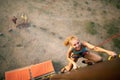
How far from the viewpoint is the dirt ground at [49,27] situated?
4.77 metres

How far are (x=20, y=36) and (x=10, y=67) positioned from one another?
1161 millimetres

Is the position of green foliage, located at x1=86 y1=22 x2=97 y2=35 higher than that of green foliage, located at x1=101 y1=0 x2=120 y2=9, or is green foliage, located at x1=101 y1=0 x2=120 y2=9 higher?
green foliage, located at x1=101 y1=0 x2=120 y2=9

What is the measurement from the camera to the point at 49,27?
218 inches

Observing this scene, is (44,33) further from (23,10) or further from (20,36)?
(23,10)

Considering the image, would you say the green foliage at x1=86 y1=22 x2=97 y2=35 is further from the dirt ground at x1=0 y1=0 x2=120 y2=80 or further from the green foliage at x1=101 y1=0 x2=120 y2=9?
the green foliage at x1=101 y1=0 x2=120 y2=9

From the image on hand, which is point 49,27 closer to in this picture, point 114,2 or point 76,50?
point 76,50

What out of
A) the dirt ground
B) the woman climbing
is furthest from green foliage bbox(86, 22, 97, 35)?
the woman climbing

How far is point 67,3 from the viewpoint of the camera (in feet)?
20.8

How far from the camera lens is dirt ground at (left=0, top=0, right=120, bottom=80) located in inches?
188

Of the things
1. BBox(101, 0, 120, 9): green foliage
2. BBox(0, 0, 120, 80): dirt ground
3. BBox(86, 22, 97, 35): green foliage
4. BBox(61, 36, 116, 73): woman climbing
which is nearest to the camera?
BBox(61, 36, 116, 73): woman climbing

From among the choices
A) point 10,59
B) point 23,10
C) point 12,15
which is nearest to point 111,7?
point 23,10

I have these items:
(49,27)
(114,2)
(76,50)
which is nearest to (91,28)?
(49,27)

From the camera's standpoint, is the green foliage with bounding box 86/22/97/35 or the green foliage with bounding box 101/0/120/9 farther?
the green foliage with bounding box 101/0/120/9

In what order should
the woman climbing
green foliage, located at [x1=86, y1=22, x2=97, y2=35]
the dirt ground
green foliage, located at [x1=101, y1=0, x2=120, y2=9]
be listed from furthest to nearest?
green foliage, located at [x1=101, y1=0, x2=120, y2=9]
green foliage, located at [x1=86, y1=22, x2=97, y2=35]
the dirt ground
the woman climbing
